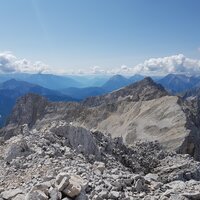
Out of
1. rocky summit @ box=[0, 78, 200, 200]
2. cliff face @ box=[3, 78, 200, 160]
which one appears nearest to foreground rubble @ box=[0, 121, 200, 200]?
rocky summit @ box=[0, 78, 200, 200]

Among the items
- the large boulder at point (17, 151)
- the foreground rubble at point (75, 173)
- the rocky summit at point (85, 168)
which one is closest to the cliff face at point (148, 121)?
the rocky summit at point (85, 168)

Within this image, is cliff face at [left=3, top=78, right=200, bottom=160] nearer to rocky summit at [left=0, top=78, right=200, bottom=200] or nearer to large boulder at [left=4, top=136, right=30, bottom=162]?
rocky summit at [left=0, top=78, right=200, bottom=200]

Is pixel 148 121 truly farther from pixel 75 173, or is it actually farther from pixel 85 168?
pixel 75 173

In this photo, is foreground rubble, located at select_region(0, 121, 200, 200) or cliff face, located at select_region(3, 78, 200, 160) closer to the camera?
foreground rubble, located at select_region(0, 121, 200, 200)

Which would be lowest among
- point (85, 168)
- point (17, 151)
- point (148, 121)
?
point (148, 121)

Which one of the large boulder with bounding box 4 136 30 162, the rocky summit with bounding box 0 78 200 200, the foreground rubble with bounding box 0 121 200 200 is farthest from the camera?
the large boulder with bounding box 4 136 30 162

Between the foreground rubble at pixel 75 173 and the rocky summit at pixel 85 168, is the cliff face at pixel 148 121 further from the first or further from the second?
the foreground rubble at pixel 75 173

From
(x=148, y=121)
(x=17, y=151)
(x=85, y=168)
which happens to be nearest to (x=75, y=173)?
(x=85, y=168)

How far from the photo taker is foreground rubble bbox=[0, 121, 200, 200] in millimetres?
14219

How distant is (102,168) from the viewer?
67.1 ft

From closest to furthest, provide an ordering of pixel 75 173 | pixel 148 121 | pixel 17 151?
pixel 75 173 < pixel 17 151 < pixel 148 121

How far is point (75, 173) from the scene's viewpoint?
17.1 m

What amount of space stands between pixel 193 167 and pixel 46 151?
797 inches

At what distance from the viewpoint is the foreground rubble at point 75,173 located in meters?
14.2
